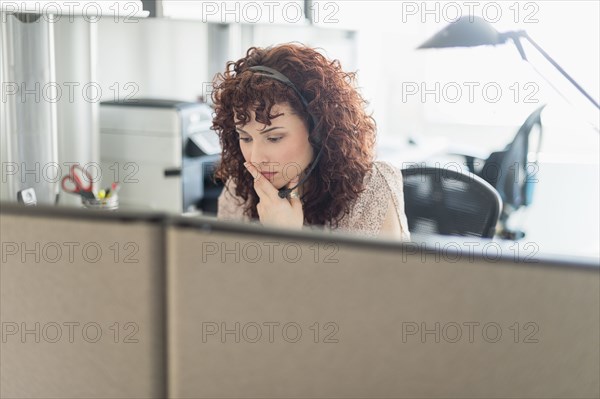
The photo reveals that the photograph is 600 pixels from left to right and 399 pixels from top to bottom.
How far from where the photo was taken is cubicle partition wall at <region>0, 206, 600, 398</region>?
66 centimetres

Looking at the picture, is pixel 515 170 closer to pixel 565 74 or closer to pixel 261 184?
pixel 565 74

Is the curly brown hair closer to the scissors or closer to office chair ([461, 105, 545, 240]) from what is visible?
the scissors

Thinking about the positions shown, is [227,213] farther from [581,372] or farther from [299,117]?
[581,372]

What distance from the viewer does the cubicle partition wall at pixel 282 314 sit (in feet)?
2.17

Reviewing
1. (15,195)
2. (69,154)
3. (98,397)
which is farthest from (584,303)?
(69,154)

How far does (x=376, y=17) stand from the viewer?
4.06 m

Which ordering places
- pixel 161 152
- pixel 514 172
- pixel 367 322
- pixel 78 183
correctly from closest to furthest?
pixel 367 322 → pixel 78 183 → pixel 161 152 → pixel 514 172

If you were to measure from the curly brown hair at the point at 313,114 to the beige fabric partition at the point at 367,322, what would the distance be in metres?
0.91

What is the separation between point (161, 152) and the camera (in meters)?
2.63

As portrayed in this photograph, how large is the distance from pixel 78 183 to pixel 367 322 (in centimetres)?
180

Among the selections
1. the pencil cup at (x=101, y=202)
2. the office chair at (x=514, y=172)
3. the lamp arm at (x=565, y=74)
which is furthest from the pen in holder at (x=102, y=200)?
the office chair at (x=514, y=172)

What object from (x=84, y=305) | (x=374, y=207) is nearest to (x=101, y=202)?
(x=374, y=207)

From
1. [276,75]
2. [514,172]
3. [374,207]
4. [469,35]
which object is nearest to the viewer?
[276,75]

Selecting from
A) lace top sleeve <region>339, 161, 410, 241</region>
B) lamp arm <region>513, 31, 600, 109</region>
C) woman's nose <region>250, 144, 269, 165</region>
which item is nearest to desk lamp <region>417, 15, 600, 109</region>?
lamp arm <region>513, 31, 600, 109</region>
